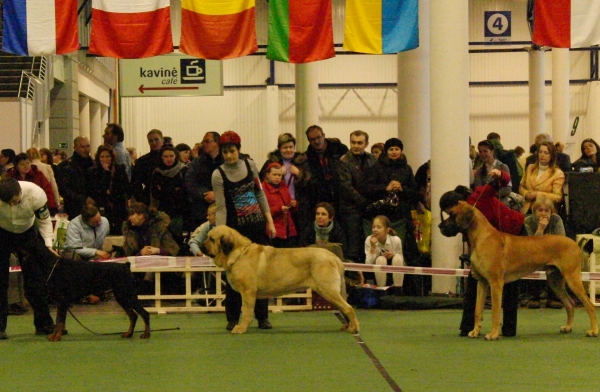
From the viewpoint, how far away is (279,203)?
32.8 ft

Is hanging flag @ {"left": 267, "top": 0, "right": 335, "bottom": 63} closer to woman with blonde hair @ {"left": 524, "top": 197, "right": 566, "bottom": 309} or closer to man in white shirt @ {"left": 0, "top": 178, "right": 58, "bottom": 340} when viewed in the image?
woman with blonde hair @ {"left": 524, "top": 197, "right": 566, "bottom": 309}

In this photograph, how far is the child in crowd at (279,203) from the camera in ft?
32.8

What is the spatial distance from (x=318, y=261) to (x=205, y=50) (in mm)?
3733

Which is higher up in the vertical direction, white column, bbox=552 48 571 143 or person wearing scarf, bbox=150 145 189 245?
white column, bbox=552 48 571 143

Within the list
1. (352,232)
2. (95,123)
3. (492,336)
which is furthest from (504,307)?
(95,123)

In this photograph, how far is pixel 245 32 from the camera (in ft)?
36.0

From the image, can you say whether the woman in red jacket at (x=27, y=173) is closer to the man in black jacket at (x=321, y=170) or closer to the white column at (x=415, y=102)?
the man in black jacket at (x=321, y=170)

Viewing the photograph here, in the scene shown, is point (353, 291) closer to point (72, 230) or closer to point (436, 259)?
point (436, 259)

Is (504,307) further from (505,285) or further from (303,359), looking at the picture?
(303,359)

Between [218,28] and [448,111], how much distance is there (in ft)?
9.15

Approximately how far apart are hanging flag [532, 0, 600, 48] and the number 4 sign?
20557 mm

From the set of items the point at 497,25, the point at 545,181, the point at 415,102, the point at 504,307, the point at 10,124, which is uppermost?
the point at 497,25

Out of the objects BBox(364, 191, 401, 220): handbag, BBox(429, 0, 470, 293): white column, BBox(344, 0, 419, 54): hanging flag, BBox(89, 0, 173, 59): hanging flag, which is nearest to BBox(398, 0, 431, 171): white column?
BBox(344, 0, 419, 54): hanging flag

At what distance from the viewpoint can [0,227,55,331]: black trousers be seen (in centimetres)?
813
